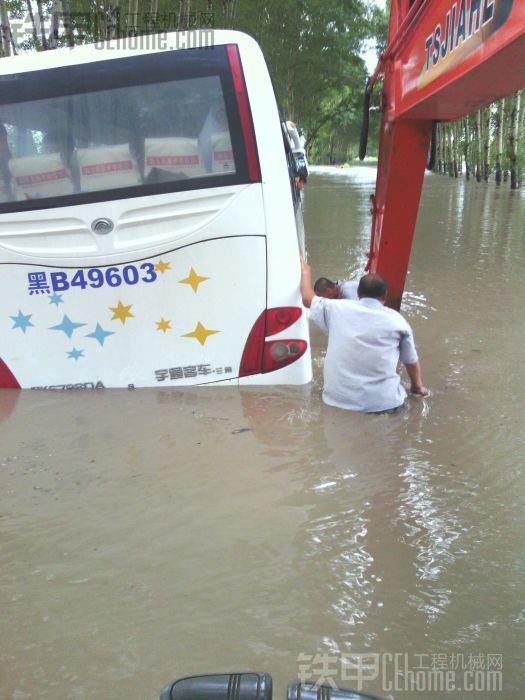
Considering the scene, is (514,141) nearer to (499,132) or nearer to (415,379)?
(499,132)

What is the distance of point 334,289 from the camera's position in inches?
193

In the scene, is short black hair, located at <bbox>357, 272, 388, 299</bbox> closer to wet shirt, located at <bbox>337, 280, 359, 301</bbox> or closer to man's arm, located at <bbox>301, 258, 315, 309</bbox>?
man's arm, located at <bbox>301, 258, 315, 309</bbox>

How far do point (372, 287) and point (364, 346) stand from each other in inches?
14.5

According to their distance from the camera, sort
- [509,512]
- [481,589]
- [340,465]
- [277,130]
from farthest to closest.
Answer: [277,130] < [340,465] < [509,512] < [481,589]

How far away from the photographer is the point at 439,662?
84.4 inches

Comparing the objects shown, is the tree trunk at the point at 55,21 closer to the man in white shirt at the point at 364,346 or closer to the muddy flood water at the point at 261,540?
the muddy flood water at the point at 261,540

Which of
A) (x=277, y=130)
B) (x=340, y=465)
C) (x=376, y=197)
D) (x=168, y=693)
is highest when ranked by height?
(x=277, y=130)

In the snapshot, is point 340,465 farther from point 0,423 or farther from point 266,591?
Result: point 0,423

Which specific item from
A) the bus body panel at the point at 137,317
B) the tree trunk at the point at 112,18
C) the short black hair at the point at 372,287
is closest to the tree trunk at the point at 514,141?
the tree trunk at the point at 112,18

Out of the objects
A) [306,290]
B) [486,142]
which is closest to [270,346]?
[306,290]

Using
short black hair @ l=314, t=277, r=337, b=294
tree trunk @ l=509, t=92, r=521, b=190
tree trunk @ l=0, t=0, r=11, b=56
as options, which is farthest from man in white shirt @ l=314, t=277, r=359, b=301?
tree trunk @ l=509, t=92, r=521, b=190

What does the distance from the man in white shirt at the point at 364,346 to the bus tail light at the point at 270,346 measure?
175 mm

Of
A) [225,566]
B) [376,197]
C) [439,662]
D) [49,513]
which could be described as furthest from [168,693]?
[376,197]

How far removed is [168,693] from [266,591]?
1231 millimetres
